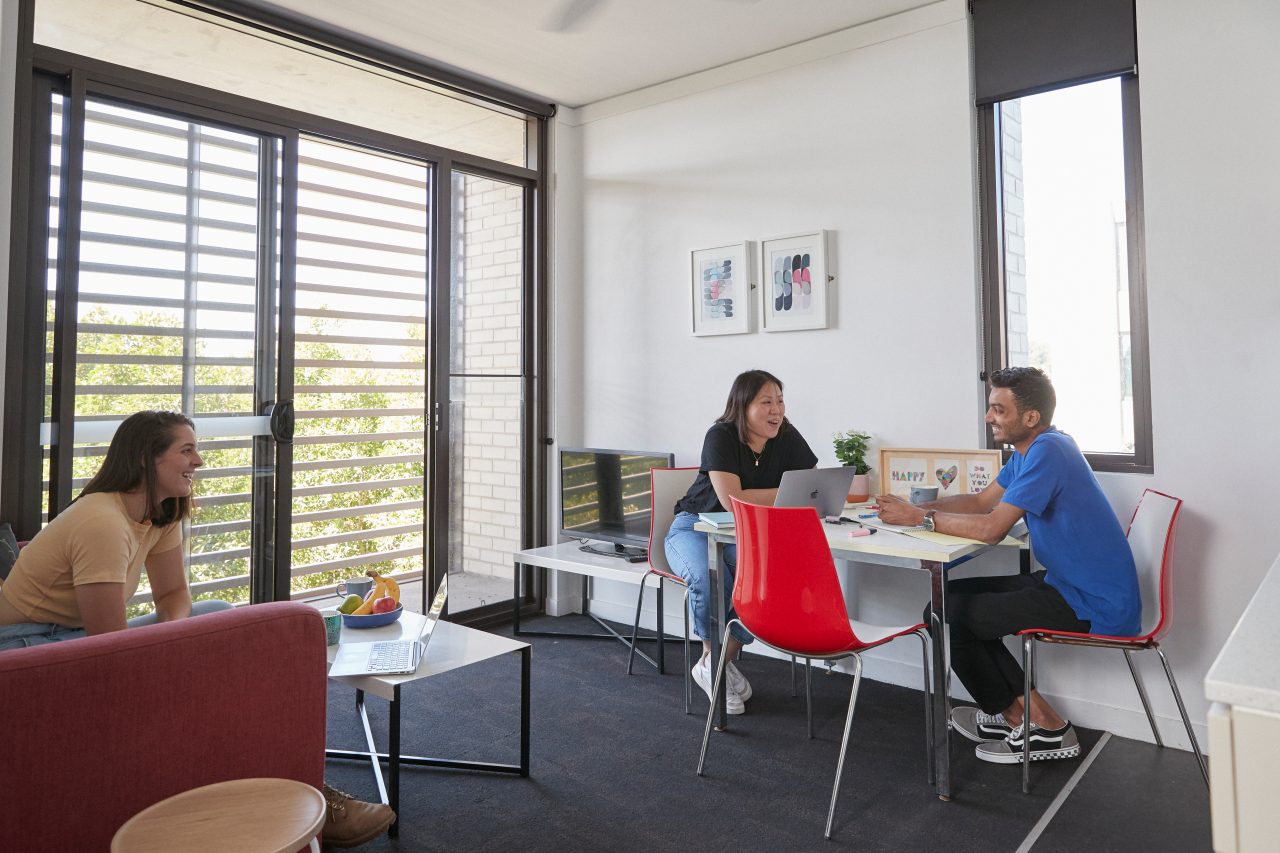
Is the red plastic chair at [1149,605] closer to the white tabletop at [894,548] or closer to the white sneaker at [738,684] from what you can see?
the white tabletop at [894,548]

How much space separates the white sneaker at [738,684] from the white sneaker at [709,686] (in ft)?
0.06

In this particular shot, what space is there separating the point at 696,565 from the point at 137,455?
202 cm

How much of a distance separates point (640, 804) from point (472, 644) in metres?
0.72

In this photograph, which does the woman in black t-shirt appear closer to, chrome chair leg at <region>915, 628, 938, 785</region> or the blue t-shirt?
chrome chair leg at <region>915, 628, 938, 785</region>

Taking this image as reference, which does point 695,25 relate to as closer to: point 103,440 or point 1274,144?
point 1274,144

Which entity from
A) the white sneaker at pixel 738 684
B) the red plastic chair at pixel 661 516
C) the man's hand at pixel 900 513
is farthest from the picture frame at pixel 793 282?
the white sneaker at pixel 738 684

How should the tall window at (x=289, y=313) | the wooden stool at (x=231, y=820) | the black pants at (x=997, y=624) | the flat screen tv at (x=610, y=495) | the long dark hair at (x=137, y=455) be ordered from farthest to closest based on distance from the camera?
the flat screen tv at (x=610, y=495), the tall window at (x=289, y=313), the black pants at (x=997, y=624), the long dark hair at (x=137, y=455), the wooden stool at (x=231, y=820)

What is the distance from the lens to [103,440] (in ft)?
10.2

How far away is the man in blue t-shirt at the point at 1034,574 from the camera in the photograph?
2564mm

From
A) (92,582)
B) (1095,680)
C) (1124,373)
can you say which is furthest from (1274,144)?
(92,582)

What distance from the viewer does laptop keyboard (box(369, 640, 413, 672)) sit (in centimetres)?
226

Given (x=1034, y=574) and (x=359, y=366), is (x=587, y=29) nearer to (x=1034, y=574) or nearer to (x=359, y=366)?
(x=359, y=366)

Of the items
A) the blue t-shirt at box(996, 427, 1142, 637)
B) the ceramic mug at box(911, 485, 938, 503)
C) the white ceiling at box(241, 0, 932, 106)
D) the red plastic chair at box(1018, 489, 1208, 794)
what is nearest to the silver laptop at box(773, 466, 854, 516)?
the ceramic mug at box(911, 485, 938, 503)

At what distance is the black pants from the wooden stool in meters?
1.89
